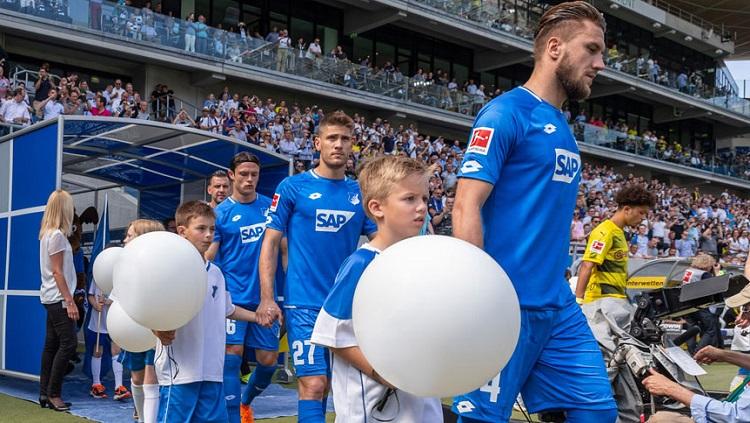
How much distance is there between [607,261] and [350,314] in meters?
5.02

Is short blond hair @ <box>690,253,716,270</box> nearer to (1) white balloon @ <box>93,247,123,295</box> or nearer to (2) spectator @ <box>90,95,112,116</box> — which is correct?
(1) white balloon @ <box>93,247,123,295</box>

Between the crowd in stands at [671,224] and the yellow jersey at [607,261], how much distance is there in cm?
1311

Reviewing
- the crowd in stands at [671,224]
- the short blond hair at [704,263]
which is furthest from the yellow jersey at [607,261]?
the crowd in stands at [671,224]

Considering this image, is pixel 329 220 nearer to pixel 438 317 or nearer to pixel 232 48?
pixel 438 317

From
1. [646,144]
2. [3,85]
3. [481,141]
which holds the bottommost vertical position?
[481,141]

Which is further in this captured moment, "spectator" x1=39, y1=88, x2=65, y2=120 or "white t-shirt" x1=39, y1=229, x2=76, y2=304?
"spectator" x1=39, y1=88, x2=65, y2=120

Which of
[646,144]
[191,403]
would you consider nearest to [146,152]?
[191,403]

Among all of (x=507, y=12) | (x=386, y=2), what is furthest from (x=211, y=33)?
(x=507, y=12)

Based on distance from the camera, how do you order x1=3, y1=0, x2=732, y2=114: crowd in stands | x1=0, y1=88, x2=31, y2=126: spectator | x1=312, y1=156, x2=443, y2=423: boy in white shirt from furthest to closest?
1. x1=3, y1=0, x2=732, y2=114: crowd in stands
2. x1=0, y1=88, x2=31, y2=126: spectator
3. x1=312, y1=156, x2=443, y2=423: boy in white shirt

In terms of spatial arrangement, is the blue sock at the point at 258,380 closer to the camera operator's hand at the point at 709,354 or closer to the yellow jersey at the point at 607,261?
the yellow jersey at the point at 607,261

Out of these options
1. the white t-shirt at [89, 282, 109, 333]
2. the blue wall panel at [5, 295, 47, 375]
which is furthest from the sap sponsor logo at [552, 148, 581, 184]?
the blue wall panel at [5, 295, 47, 375]

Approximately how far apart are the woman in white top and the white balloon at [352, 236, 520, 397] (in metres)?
5.71

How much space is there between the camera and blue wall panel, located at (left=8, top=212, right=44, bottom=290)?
28.5 ft

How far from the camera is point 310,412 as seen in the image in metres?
4.41
